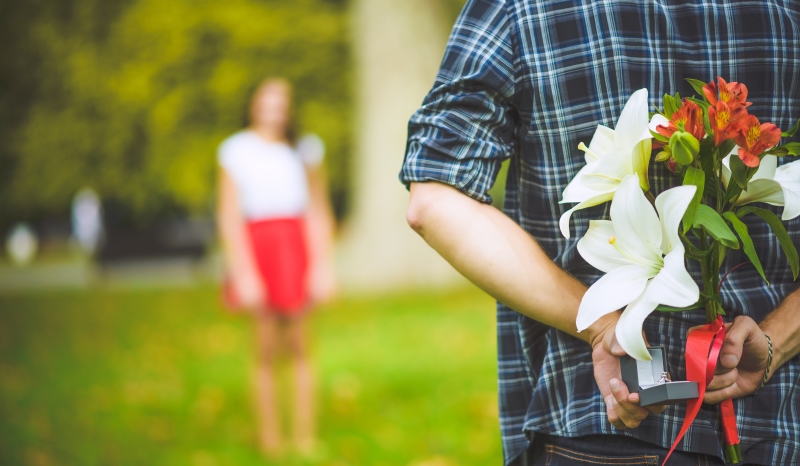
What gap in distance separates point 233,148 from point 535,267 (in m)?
3.75

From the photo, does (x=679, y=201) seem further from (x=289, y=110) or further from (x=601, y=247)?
(x=289, y=110)

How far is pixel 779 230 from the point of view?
1413mm

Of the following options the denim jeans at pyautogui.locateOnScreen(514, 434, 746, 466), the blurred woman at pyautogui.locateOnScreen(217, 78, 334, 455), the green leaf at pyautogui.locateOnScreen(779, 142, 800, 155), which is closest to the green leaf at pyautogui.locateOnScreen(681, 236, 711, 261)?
the green leaf at pyautogui.locateOnScreen(779, 142, 800, 155)

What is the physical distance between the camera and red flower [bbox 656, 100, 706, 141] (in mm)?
1327

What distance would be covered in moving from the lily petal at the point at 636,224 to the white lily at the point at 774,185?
0.17m

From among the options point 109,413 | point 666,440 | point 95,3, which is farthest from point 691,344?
point 95,3

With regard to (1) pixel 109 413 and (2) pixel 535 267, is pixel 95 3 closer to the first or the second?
(1) pixel 109 413

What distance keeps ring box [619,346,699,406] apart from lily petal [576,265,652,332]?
0.34ft

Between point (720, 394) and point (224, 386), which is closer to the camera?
point (720, 394)

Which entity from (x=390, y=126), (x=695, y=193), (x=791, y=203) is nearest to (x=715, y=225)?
(x=695, y=193)

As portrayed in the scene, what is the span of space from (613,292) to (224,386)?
19.0 feet

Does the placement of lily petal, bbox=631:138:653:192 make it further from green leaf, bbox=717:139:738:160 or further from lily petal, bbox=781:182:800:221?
lily petal, bbox=781:182:800:221

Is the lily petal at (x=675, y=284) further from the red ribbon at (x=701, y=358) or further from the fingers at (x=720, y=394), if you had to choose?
the fingers at (x=720, y=394)

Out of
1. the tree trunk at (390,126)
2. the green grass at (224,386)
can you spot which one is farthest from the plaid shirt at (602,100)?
the tree trunk at (390,126)
